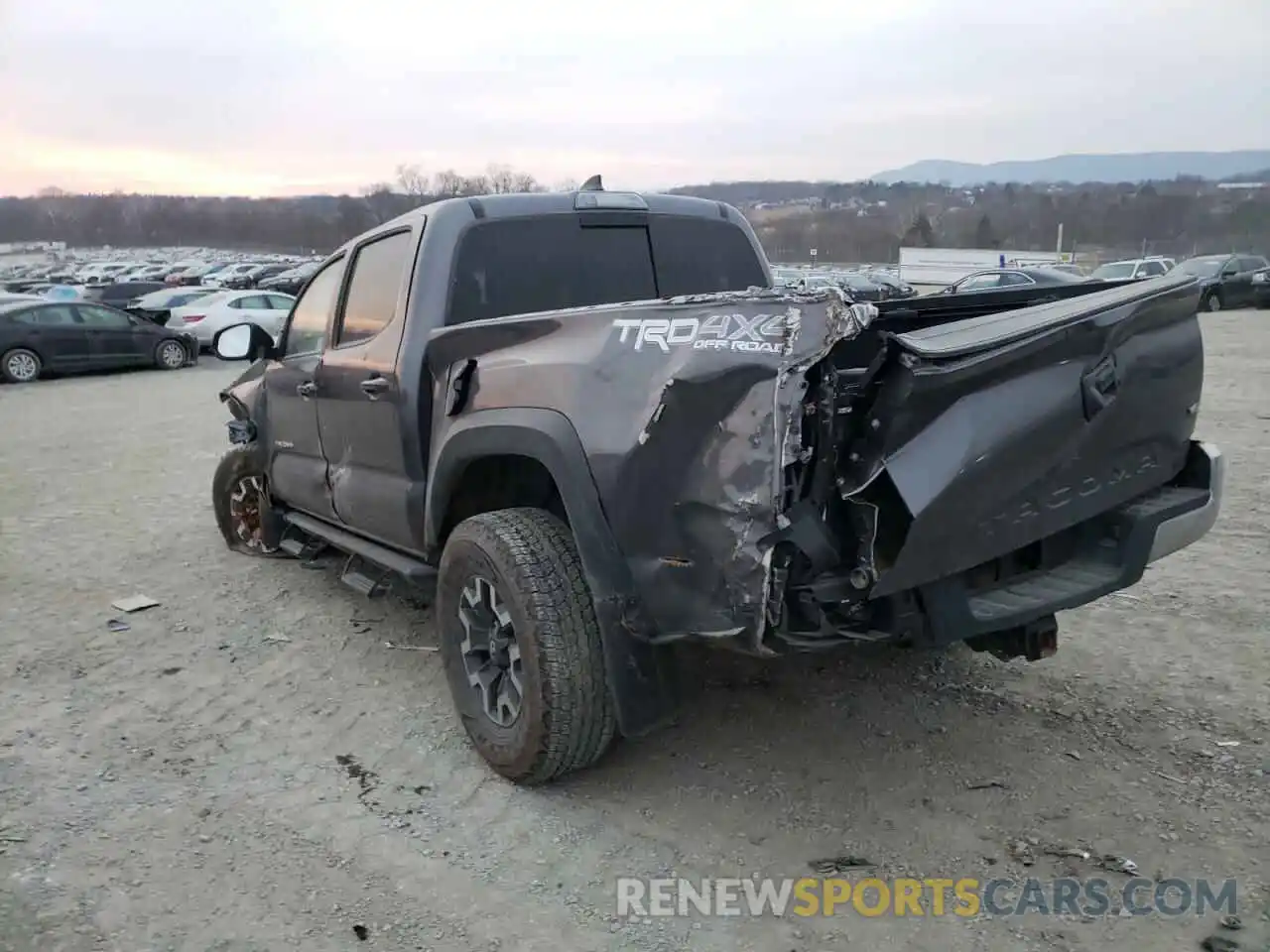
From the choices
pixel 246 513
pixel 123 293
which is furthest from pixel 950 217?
pixel 246 513

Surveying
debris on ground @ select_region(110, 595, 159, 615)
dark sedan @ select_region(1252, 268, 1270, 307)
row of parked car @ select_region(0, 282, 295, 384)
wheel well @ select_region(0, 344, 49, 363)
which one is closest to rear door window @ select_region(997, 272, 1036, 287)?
dark sedan @ select_region(1252, 268, 1270, 307)

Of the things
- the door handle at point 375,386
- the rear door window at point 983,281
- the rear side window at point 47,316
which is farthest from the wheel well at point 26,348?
the rear door window at point 983,281

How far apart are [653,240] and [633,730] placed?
242cm

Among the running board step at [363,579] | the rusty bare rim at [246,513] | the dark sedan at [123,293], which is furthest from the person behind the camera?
the dark sedan at [123,293]

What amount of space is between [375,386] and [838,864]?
2640mm

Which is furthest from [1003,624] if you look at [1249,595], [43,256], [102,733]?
[43,256]

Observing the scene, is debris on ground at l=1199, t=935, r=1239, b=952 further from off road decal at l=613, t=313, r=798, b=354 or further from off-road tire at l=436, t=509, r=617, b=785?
off road decal at l=613, t=313, r=798, b=354

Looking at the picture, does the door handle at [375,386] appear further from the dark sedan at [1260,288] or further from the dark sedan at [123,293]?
the dark sedan at [1260,288]

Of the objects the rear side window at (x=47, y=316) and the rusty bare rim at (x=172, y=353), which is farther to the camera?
the rusty bare rim at (x=172, y=353)

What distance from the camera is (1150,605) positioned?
16.8ft

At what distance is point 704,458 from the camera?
282 centimetres

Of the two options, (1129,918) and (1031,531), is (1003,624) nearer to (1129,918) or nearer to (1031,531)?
(1031,531)

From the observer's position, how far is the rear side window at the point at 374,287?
174 inches

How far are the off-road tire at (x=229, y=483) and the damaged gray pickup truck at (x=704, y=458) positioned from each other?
2124 mm
